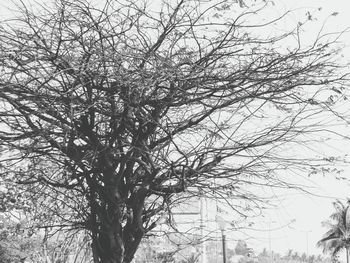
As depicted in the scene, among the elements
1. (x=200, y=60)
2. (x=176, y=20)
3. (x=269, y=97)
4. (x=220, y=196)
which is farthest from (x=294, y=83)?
(x=220, y=196)

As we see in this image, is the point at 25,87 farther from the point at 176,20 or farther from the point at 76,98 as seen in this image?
the point at 176,20

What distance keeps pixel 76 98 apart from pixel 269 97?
1.58m

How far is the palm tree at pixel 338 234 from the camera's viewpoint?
4381 cm

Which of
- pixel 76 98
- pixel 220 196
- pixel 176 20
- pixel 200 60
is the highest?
pixel 176 20

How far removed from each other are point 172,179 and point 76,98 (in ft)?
4.03

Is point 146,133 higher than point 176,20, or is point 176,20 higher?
point 176,20

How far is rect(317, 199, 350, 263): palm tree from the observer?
43812 mm

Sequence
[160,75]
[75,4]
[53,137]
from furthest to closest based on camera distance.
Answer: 1. [53,137]
2. [75,4]
3. [160,75]

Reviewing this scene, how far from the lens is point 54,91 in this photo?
4.69 meters

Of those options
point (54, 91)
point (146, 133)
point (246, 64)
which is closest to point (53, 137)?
point (54, 91)

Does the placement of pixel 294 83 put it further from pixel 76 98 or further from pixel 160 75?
pixel 76 98

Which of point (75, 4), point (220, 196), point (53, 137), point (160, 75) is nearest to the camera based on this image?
point (160, 75)

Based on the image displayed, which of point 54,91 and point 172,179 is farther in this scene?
point 172,179

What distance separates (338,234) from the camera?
146ft
